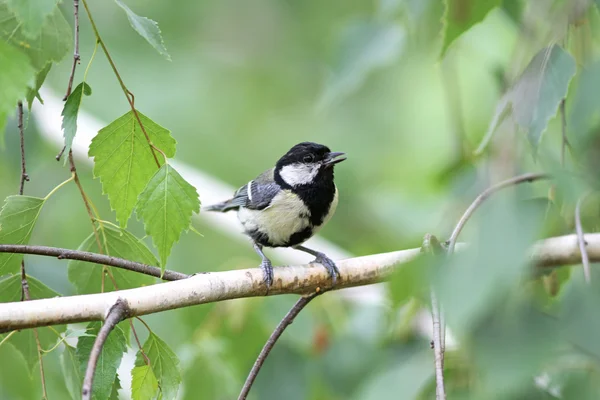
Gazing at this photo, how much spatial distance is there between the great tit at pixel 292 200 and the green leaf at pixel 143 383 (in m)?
1.06

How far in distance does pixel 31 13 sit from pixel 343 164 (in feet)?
14.1

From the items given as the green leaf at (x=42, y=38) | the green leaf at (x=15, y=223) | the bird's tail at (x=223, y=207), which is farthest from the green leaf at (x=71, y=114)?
the bird's tail at (x=223, y=207)

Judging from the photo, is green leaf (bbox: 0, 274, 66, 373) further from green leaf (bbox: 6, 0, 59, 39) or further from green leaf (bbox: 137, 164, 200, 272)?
green leaf (bbox: 6, 0, 59, 39)

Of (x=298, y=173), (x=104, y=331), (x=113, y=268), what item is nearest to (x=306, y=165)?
(x=298, y=173)

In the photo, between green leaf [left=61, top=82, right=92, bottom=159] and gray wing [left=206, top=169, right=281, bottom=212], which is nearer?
green leaf [left=61, top=82, right=92, bottom=159]

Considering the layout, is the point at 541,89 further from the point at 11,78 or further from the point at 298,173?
the point at 298,173

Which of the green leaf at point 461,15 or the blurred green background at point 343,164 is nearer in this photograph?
the blurred green background at point 343,164

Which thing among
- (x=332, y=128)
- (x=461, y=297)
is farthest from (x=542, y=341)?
(x=332, y=128)

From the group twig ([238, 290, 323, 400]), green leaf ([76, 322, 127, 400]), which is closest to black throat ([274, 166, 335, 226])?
twig ([238, 290, 323, 400])

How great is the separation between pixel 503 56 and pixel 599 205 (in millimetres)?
2163

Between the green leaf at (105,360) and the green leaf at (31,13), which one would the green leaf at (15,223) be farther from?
the green leaf at (31,13)

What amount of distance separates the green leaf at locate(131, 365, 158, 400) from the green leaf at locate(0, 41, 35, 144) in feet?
1.53

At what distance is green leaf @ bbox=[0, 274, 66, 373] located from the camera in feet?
4.54

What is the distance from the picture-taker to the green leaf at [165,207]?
1.20m
